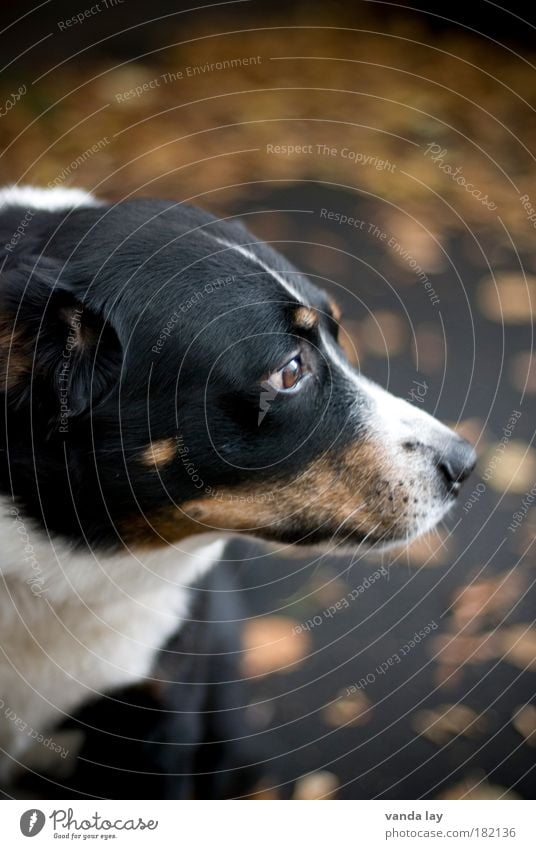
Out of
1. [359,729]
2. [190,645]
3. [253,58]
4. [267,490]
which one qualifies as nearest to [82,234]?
[267,490]

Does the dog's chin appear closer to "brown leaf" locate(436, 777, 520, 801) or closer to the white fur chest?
the white fur chest

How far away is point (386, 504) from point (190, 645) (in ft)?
2.47

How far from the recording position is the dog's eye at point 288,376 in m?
1.85

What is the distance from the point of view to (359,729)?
2.54 metres

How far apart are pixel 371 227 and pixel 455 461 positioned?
3.98ft

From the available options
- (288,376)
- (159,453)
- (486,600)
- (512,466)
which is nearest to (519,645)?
(486,600)

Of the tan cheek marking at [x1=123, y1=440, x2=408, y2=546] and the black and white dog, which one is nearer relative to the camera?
the black and white dog

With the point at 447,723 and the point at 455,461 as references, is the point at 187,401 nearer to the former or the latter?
the point at 455,461

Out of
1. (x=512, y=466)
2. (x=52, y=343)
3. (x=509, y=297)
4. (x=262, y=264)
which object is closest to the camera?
(x=52, y=343)

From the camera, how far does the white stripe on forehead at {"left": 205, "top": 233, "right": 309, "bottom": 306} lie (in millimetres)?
1879

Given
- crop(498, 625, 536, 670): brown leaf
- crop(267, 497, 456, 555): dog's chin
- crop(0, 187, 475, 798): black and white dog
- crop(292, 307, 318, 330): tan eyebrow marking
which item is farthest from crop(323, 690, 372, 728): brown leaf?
crop(292, 307, 318, 330): tan eyebrow marking

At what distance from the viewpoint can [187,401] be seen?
1808 mm
